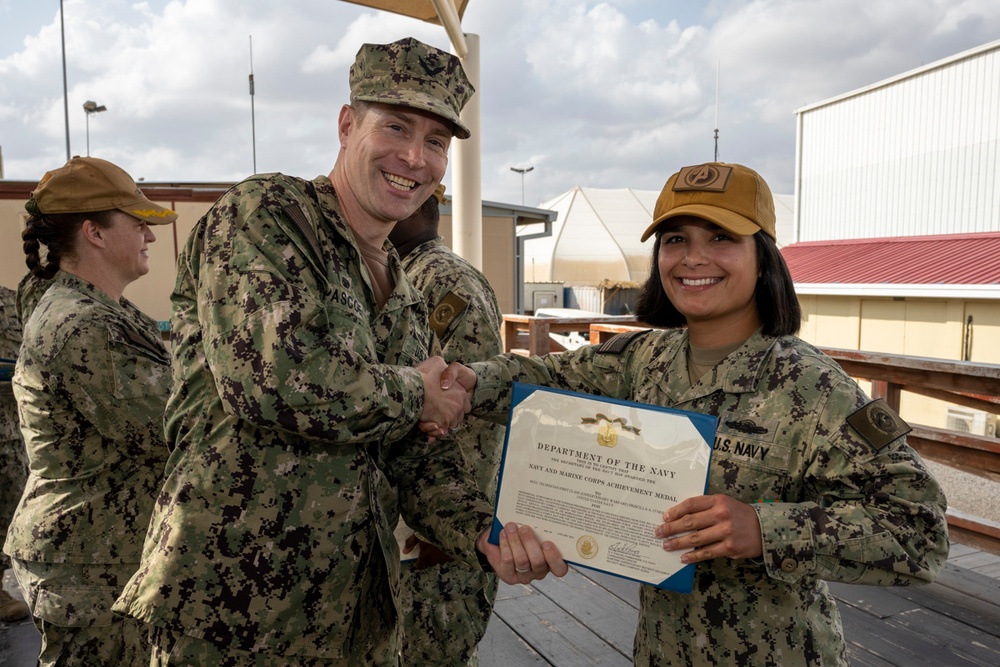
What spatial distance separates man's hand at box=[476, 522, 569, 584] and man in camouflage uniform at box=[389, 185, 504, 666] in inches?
38.1

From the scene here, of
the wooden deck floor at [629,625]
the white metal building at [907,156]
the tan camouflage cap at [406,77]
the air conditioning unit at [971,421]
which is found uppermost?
the white metal building at [907,156]

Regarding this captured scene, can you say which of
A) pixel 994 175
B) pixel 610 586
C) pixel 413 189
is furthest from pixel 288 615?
pixel 994 175

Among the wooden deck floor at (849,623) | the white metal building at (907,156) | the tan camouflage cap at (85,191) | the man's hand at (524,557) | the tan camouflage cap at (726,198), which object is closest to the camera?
the man's hand at (524,557)

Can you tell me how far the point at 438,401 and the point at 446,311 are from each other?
0.96m

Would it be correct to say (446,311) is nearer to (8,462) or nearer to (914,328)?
(8,462)

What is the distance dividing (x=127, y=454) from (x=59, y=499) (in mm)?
240

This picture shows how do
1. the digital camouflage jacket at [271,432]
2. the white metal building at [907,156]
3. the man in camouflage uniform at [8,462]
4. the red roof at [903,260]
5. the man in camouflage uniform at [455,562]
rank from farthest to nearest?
the white metal building at [907,156]
the red roof at [903,260]
the man in camouflage uniform at [8,462]
the man in camouflage uniform at [455,562]
the digital camouflage jacket at [271,432]

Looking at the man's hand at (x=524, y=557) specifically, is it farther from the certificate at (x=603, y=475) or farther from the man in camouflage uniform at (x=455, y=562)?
the man in camouflage uniform at (x=455, y=562)

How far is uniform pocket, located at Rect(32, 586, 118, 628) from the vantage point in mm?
2152

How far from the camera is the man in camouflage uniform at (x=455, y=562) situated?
→ 102 inches

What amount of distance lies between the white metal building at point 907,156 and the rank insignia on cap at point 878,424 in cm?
2043

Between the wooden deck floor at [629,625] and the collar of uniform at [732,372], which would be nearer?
the collar of uniform at [732,372]

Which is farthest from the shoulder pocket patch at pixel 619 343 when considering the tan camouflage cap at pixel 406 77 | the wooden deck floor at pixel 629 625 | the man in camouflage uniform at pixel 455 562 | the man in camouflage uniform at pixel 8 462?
the man in camouflage uniform at pixel 8 462

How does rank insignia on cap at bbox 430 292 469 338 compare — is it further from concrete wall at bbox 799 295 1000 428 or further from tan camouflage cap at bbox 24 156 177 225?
concrete wall at bbox 799 295 1000 428
